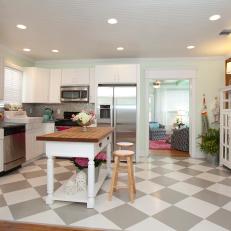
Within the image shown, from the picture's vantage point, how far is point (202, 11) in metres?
2.82

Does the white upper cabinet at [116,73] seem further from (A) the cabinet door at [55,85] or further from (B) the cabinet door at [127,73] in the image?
(A) the cabinet door at [55,85]

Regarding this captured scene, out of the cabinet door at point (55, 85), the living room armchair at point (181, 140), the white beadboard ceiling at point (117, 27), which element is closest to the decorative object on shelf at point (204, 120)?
the living room armchair at point (181, 140)

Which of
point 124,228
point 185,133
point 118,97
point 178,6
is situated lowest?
point 124,228

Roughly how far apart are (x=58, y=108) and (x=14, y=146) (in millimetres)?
1984

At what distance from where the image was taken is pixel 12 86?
4961mm

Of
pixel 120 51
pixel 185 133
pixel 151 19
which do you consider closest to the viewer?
pixel 151 19

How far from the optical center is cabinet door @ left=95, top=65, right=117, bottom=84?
498 cm

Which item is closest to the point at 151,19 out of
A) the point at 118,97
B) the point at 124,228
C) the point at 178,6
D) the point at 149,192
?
the point at 178,6

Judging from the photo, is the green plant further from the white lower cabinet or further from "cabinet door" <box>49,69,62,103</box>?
"cabinet door" <box>49,69,62,103</box>

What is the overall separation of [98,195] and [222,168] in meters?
2.83

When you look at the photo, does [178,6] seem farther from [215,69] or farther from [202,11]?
[215,69]

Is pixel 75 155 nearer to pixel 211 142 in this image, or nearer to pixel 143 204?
pixel 143 204

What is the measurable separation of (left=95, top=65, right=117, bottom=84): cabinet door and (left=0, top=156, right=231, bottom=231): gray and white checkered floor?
2.18 metres

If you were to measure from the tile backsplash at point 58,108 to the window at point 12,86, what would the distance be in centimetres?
44
